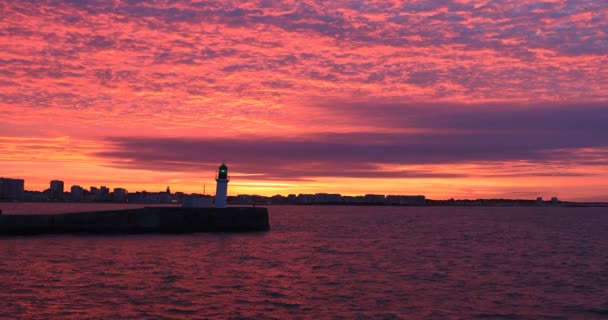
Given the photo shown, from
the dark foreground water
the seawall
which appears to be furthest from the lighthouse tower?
the dark foreground water

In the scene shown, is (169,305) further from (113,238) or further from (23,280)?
(113,238)

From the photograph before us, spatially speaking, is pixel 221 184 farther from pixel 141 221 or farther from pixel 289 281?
pixel 289 281

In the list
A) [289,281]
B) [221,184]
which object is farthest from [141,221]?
[289,281]

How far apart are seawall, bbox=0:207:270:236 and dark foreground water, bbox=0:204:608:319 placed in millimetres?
3842

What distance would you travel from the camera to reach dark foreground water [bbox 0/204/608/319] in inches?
810

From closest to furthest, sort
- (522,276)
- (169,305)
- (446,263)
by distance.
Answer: (169,305), (522,276), (446,263)

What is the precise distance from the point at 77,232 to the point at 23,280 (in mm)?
25055

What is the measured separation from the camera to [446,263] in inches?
1389

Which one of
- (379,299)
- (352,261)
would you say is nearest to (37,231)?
(352,261)

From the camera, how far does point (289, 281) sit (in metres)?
27.2

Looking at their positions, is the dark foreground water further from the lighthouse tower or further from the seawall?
the lighthouse tower

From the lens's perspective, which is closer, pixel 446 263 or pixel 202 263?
pixel 202 263

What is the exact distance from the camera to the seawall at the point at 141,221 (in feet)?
157

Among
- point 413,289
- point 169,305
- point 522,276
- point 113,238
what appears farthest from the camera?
point 113,238
